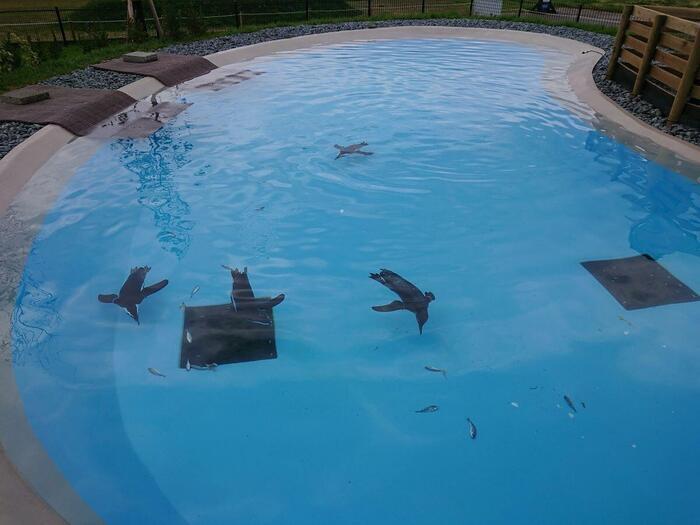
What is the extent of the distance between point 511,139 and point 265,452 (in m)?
7.22

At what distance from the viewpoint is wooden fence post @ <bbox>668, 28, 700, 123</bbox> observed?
7887 mm

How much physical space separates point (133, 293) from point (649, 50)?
9.98 metres

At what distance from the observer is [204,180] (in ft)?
25.1

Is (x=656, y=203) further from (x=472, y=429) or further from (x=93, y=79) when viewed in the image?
(x=93, y=79)

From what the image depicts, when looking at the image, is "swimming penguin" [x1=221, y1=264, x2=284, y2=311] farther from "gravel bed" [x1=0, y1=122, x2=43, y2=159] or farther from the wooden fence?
the wooden fence

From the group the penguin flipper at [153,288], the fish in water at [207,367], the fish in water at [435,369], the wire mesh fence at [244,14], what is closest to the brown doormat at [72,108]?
the penguin flipper at [153,288]

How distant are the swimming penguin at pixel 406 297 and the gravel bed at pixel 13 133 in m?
5.94

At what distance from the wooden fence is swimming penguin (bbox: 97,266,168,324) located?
28.8ft

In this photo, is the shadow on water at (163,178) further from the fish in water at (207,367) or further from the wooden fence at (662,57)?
Answer: the wooden fence at (662,57)

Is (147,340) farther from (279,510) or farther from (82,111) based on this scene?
(82,111)

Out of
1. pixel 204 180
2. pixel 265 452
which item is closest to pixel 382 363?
pixel 265 452

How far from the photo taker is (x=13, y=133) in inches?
308

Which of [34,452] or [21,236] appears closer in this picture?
[34,452]

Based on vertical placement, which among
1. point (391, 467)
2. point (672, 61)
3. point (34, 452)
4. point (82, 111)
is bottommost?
point (391, 467)
